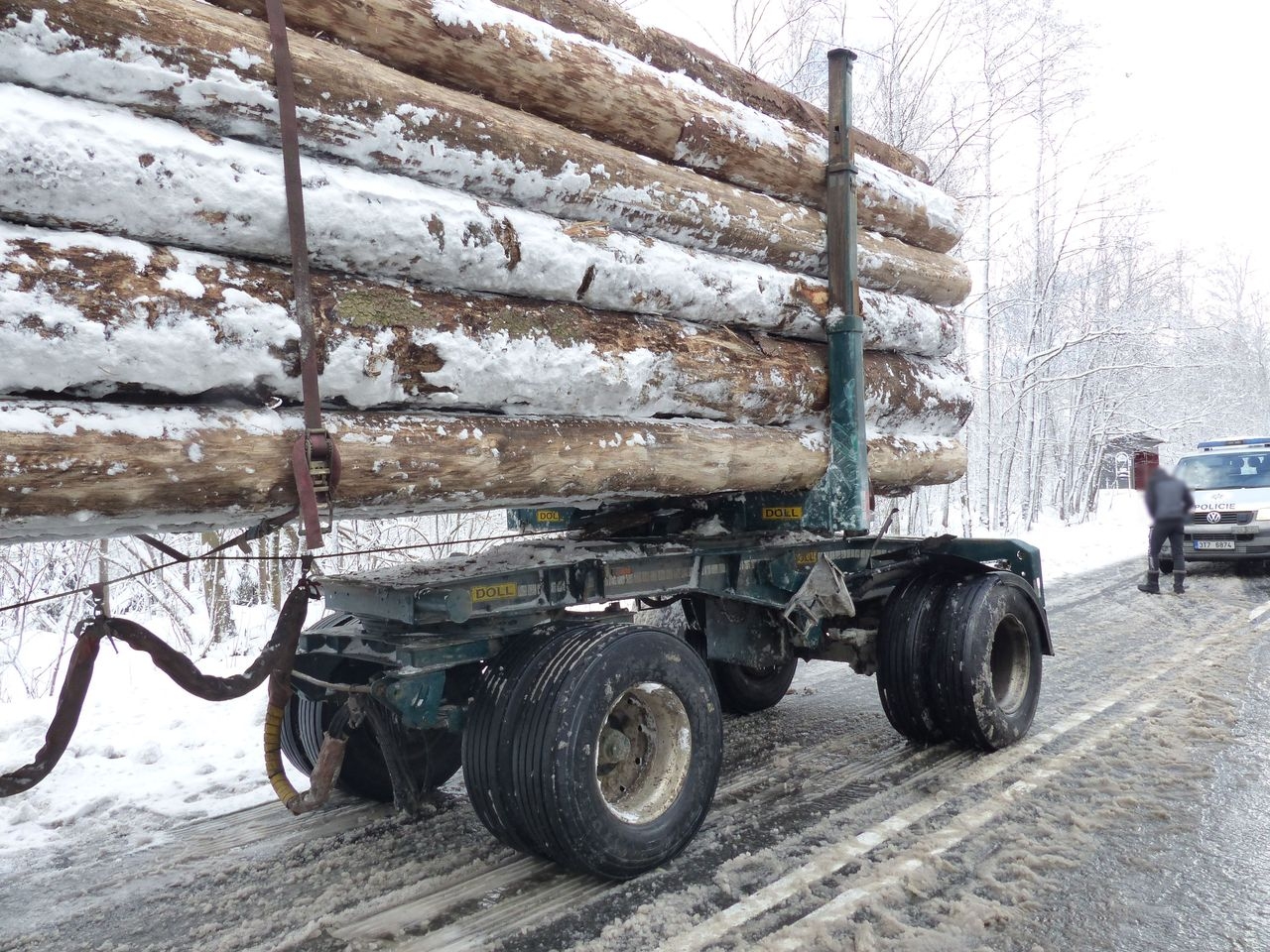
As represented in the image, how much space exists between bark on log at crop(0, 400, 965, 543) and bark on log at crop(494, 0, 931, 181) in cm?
179

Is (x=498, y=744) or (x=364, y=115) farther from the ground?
(x=364, y=115)

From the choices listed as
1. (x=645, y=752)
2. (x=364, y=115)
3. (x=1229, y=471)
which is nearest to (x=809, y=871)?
(x=645, y=752)

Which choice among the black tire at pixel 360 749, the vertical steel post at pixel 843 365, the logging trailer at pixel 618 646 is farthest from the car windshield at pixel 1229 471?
the black tire at pixel 360 749

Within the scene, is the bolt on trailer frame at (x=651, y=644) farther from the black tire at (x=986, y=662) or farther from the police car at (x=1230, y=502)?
the police car at (x=1230, y=502)

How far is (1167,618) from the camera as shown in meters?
9.95

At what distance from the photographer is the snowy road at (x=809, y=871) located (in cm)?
337

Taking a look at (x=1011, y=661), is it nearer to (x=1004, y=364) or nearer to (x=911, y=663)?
(x=911, y=663)

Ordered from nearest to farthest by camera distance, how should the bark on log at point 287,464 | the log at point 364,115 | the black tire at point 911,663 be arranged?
the bark on log at point 287,464 → the log at point 364,115 → the black tire at point 911,663

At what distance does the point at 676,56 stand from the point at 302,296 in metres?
2.59

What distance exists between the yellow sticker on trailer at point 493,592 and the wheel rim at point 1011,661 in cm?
340

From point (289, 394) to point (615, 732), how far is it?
1923mm

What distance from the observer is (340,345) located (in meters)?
3.13

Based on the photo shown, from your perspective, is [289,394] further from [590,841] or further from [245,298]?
[590,841]

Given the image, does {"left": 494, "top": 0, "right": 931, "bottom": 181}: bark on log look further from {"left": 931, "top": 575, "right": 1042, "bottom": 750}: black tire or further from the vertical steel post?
{"left": 931, "top": 575, "right": 1042, "bottom": 750}: black tire
